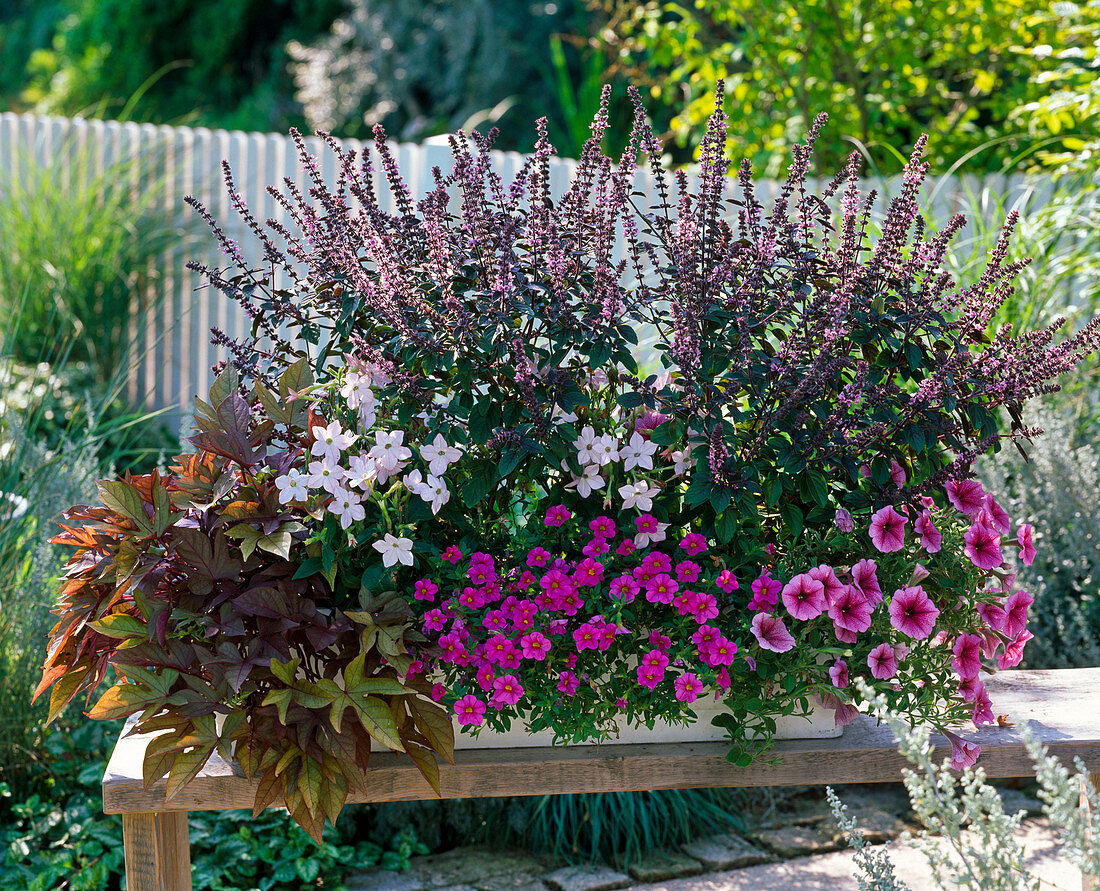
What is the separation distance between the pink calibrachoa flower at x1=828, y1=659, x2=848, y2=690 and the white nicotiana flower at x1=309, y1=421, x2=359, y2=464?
0.69 meters

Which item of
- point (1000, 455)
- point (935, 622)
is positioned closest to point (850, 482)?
point (935, 622)

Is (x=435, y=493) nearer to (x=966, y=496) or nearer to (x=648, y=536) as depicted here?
(x=648, y=536)

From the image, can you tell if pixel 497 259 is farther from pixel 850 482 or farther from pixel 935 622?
pixel 935 622

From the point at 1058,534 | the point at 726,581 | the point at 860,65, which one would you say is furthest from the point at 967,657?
the point at 860,65

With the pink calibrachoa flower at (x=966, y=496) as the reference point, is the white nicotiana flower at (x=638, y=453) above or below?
above

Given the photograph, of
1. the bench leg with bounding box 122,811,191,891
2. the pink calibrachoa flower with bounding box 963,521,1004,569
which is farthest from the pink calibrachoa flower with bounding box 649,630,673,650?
the bench leg with bounding box 122,811,191,891

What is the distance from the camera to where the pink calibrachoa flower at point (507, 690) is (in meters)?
1.30

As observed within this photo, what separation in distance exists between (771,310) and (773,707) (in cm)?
54

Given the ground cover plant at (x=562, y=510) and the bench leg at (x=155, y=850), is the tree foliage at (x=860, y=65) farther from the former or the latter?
the bench leg at (x=155, y=850)

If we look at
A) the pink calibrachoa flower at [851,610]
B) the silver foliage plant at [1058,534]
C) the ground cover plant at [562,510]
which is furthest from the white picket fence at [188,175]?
the pink calibrachoa flower at [851,610]

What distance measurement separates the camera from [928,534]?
1.35 meters

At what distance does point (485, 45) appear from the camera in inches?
304

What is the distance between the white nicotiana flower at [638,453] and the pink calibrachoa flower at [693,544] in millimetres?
Result: 107

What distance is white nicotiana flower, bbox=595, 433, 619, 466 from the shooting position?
1353 millimetres
